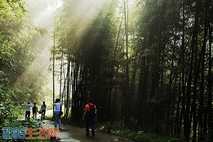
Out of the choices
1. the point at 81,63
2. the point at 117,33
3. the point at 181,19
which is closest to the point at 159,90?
the point at 181,19

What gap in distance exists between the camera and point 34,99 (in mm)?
26141

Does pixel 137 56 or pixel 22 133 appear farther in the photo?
pixel 137 56

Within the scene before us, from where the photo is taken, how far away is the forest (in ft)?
29.2

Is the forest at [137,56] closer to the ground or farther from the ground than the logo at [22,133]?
farther from the ground

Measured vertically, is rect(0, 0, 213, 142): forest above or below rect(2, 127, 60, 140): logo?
above

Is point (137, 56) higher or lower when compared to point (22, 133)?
higher

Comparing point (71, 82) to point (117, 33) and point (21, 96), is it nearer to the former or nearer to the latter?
point (117, 33)

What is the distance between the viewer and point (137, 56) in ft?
49.1

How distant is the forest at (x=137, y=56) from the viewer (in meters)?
8.91

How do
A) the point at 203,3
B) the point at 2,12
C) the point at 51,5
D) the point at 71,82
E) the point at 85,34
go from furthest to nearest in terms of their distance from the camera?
the point at 51,5 → the point at 71,82 → the point at 85,34 → the point at 203,3 → the point at 2,12

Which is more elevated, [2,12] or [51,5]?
[51,5]

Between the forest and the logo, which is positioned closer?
the logo

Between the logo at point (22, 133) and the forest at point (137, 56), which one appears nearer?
the logo at point (22, 133)

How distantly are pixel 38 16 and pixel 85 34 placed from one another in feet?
23.0
